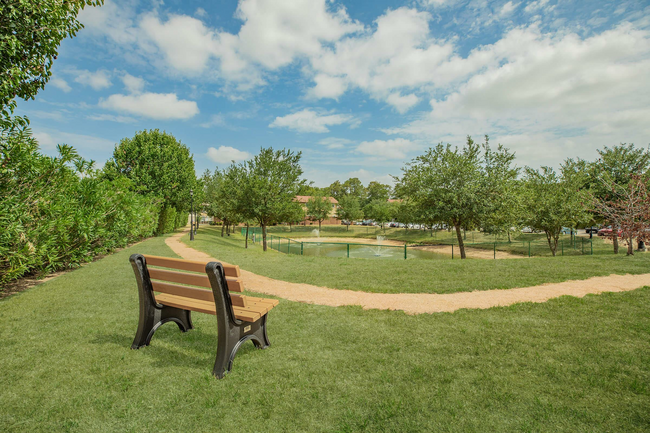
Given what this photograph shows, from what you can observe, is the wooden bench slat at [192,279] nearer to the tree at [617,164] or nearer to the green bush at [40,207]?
the green bush at [40,207]

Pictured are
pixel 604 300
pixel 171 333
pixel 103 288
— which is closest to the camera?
pixel 171 333

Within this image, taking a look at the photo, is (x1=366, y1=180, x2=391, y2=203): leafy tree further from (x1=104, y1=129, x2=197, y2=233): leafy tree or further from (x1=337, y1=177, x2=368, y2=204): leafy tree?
(x1=104, y1=129, x2=197, y2=233): leafy tree

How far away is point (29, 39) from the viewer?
516 centimetres

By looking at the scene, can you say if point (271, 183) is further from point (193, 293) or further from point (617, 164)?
point (617, 164)

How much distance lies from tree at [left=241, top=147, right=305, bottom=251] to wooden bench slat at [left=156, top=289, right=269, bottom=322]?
16.0m

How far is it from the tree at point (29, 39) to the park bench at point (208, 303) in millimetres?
3890

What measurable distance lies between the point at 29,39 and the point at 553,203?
950 inches

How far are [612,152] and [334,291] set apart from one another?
27608 mm

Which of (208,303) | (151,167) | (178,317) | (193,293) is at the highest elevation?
(151,167)

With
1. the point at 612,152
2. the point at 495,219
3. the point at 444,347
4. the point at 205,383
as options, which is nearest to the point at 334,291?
the point at 444,347

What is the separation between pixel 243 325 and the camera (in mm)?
3691

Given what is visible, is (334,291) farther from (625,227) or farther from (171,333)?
(625,227)

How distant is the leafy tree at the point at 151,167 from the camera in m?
28.2

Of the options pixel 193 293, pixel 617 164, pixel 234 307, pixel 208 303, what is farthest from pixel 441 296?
pixel 617 164
